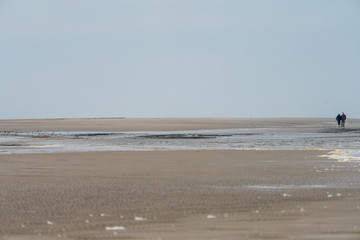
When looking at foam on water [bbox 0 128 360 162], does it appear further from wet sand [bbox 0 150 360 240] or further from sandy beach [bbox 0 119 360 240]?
wet sand [bbox 0 150 360 240]

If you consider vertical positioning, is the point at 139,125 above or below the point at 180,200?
above

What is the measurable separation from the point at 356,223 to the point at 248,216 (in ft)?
4.76

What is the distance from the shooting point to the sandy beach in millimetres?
8289

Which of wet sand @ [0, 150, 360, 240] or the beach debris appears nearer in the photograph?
wet sand @ [0, 150, 360, 240]

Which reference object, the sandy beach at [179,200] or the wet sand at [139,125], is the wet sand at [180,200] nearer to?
the sandy beach at [179,200]

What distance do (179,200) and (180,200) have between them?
16 millimetres

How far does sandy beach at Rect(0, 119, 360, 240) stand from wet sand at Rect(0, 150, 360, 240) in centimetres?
1

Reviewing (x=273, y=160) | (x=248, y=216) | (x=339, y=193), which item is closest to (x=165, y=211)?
(x=248, y=216)

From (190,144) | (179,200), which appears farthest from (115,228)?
(190,144)

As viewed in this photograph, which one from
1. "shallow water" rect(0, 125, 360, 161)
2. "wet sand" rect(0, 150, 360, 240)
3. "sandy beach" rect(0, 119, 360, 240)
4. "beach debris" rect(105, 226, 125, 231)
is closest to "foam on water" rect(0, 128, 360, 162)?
"shallow water" rect(0, 125, 360, 161)

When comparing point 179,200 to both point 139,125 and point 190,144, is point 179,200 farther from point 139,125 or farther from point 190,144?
point 139,125

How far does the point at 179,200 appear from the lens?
1103 cm

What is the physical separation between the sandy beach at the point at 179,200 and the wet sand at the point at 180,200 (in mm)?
13

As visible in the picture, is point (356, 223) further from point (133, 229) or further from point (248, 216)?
point (133, 229)
